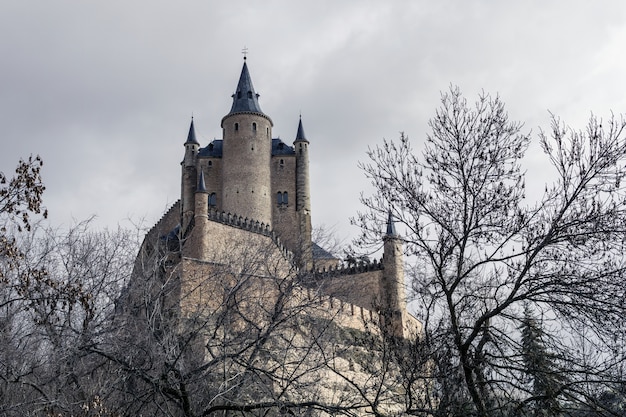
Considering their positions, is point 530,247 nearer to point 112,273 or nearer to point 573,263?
point 573,263

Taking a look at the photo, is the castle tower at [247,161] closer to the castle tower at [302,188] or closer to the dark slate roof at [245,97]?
the dark slate roof at [245,97]

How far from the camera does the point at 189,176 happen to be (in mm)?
47688

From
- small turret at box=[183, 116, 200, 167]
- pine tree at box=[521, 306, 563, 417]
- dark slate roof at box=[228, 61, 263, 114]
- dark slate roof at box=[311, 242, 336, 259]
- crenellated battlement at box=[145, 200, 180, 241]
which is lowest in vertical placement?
pine tree at box=[521, 306, 563, 417]

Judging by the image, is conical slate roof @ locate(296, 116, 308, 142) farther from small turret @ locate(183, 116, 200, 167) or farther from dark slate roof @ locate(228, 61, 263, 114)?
small turret @ locate(183, 116, 200, 167)

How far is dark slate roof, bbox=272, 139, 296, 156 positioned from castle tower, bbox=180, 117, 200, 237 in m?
5.94

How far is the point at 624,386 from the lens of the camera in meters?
7.81

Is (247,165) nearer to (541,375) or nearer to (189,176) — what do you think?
(189,176)

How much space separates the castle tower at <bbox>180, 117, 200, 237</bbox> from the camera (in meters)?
45.2

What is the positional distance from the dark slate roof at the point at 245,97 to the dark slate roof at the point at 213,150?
3108 mm

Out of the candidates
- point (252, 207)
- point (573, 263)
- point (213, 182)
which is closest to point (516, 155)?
point (573, 263)

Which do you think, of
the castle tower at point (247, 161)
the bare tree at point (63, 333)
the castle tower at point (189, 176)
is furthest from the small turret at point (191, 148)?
the bare tree at point (63, 333)

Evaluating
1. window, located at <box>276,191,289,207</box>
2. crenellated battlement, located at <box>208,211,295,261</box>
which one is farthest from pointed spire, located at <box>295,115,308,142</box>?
crenellated battlement, located at <box>208,211,295,261</box>

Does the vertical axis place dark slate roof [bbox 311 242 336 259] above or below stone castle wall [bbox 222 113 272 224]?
below

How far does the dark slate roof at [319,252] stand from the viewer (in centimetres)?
4314
